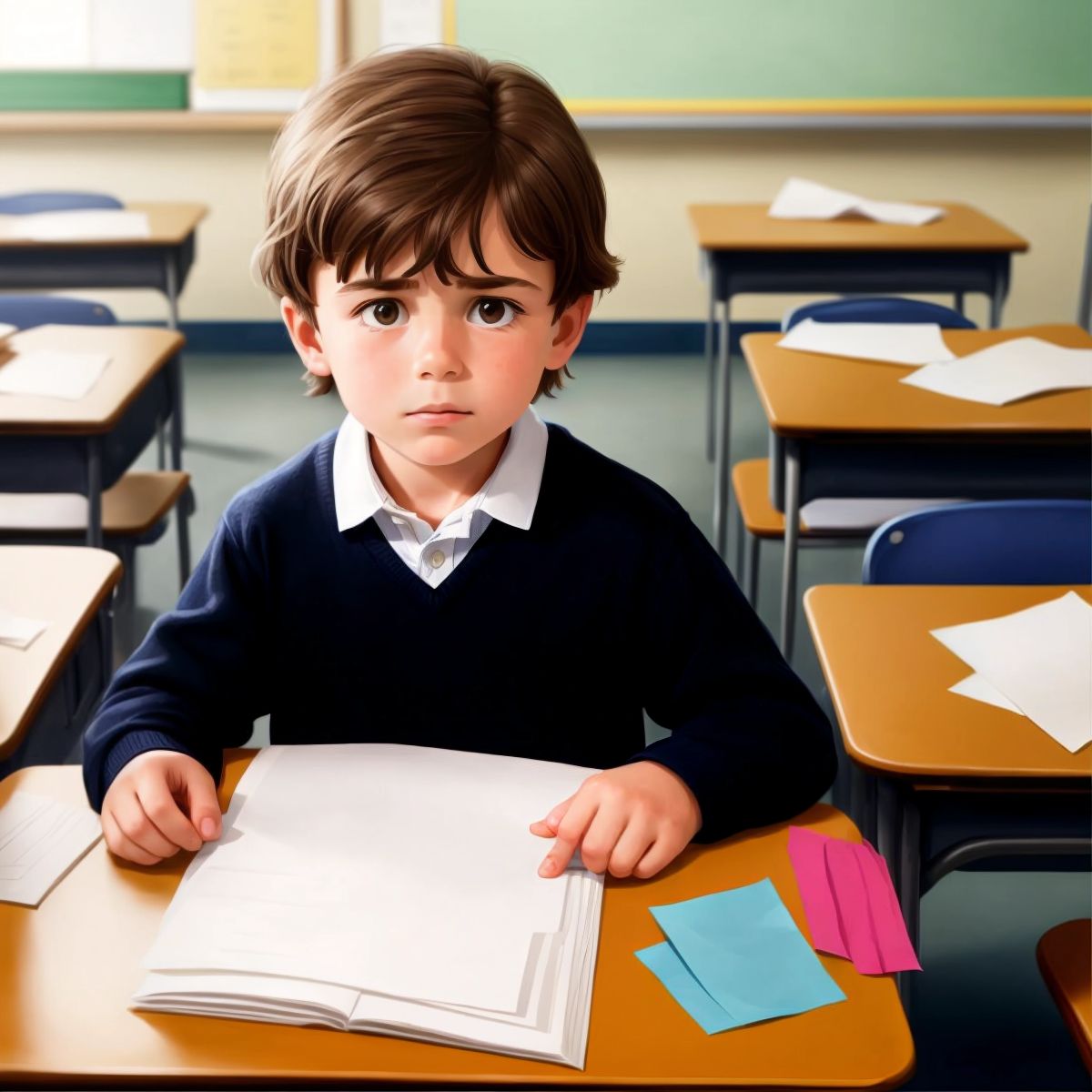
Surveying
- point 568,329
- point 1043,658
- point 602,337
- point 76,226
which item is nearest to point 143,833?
point 568,329

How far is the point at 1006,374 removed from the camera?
8.29 ft

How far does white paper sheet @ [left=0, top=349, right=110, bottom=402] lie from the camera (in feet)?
7.85

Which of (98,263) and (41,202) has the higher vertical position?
(41,202)

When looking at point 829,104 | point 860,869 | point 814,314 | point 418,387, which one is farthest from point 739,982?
point 829,104

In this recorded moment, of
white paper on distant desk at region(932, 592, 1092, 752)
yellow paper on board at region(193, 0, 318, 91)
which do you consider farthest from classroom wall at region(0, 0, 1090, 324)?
white paper on distant desk at region(932, 592, 1092, 752)

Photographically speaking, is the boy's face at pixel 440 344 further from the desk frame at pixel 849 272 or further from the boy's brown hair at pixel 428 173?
the desk frame at pixel 849 272

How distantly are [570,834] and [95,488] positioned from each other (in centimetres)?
160

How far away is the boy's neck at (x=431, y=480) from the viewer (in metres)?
1.15

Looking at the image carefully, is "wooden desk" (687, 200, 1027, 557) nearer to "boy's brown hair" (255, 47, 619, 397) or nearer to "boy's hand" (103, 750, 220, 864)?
"boy's brown hair" (255, 47, 619, 397)

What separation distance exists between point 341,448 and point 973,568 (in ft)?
3.23

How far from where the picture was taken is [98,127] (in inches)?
200

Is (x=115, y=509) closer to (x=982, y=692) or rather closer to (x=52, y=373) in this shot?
(x=52, y=373)

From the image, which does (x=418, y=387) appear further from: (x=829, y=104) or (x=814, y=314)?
(x=829, y=104)

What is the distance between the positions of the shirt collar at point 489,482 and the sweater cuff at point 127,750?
8.9 inches
